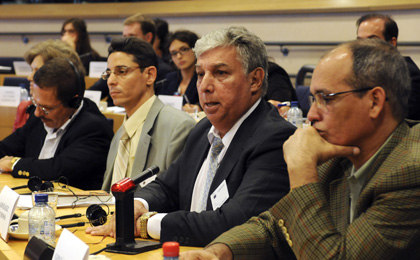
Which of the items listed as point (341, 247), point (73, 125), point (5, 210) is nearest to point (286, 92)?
point (73, 125)

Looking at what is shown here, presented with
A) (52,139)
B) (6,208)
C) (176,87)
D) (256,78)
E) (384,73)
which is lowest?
(176,87)

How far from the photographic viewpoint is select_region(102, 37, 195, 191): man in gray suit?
3363mm

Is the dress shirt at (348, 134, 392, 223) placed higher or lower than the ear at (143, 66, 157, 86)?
lower

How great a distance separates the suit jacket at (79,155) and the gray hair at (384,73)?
2329 millimetres

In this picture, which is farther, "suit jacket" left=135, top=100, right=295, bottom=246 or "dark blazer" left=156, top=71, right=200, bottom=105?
"dark blazer" left=156, top=71, right=200, bottom=105

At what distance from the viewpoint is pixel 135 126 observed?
3.49 m

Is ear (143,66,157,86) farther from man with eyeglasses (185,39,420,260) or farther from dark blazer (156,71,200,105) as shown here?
dark blazer (156,71,200,105)

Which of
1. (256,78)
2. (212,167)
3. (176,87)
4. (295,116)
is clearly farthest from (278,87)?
(212,167)

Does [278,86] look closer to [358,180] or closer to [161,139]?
[161,139]

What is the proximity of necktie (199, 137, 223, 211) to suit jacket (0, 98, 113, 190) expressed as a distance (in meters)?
1.39

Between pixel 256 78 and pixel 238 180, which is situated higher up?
pixel 256 78

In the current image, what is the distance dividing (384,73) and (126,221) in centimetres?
103

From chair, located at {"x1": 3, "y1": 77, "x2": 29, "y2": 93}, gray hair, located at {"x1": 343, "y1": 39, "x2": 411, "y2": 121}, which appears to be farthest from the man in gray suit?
chair, located at {"x1": 3, "y1": 77, "x2": 29, "y2": 93}

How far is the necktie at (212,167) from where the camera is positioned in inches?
104
